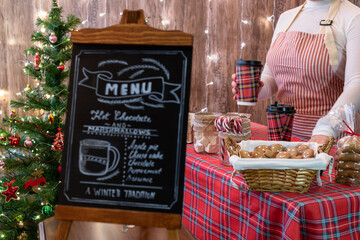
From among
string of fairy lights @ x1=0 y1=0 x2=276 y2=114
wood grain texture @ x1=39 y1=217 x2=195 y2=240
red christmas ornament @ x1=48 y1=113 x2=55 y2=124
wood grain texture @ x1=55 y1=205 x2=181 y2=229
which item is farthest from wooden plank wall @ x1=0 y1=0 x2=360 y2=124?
wood grain texture @ x1=55 y1=205 x2=181 y2=229

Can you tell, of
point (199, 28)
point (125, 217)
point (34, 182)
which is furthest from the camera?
point (199, 28)

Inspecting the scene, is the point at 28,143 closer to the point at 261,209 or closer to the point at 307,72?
the point at 261,209

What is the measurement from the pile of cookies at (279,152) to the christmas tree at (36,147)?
1.35 m

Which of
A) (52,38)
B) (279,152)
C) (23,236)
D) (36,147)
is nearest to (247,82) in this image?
(279,152)

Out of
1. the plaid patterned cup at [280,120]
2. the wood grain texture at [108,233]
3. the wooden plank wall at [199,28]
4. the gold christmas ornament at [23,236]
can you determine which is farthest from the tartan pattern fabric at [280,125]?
the wooden plank wall at [199,28]

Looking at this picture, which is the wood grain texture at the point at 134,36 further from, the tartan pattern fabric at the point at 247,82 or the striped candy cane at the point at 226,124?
the tartan pattern fabric at the point at 247,82

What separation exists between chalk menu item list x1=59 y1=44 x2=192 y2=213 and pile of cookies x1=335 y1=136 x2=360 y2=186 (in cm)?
53

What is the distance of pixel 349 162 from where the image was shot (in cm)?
111

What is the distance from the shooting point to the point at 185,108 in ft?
3.24

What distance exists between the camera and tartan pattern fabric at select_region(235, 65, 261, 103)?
155 centimetres

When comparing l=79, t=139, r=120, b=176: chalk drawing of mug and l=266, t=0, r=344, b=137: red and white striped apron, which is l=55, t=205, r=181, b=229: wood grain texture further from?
l=266, t=0, r=344, b=137: red and white striped apron

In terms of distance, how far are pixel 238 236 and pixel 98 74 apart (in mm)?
711

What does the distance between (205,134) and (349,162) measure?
55 centimetres

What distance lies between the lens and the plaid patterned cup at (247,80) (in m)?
1.54
